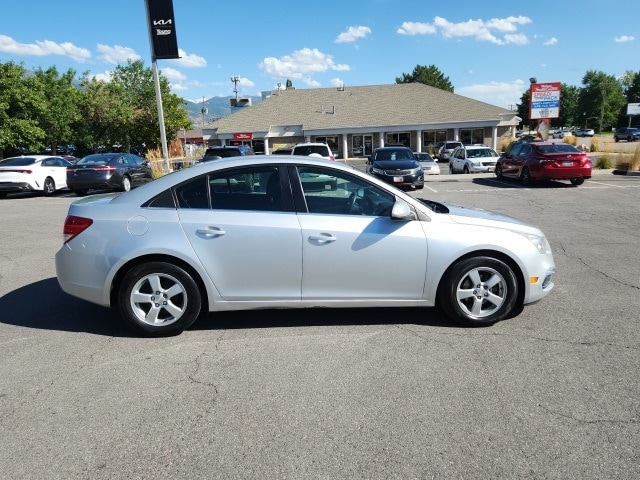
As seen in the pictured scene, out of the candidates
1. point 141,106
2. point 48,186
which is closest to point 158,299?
point 48,186

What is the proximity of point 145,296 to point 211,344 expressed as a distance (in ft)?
→ 2.37

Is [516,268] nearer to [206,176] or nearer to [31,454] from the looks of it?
[206,176]

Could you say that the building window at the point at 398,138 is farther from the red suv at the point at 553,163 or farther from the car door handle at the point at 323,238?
the car door handle at the point at 323,238

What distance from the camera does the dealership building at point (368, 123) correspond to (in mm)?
44031

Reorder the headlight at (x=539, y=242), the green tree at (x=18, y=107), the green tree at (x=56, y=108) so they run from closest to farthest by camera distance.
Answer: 1. the headlight at (x=539, y=242)
2. the green tree at (x=18, y=107)
3. the green tree at (x=56, y=108)

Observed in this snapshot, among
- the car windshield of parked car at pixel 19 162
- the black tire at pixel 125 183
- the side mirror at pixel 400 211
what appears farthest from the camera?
the car windshield of parked car at pixel 19 162

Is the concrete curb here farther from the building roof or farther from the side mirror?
the building roof

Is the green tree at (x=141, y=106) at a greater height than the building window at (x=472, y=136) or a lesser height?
greater

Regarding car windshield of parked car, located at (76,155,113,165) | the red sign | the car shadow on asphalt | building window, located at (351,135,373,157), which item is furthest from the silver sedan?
building window, located at (351,135,373,157)

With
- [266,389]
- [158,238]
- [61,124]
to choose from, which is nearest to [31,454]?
[266,389]

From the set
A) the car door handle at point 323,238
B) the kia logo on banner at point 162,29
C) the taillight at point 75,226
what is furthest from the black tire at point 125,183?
the car door handle at point 323,238

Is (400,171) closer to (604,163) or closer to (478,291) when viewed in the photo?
(604,163)

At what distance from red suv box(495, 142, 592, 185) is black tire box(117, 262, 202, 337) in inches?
590

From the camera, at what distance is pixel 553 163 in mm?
15992
